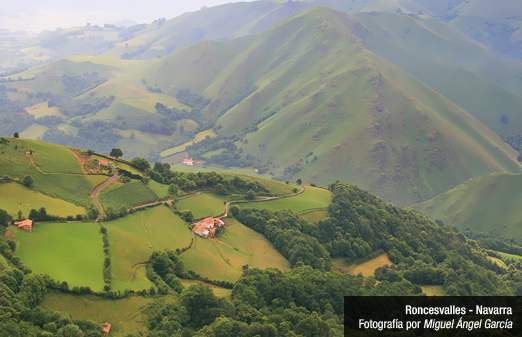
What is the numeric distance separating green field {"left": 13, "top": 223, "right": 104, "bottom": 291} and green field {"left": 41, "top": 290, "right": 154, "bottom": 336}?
2545mm

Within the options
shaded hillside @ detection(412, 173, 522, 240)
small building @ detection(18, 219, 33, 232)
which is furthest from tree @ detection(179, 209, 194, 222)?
shaded hillside @ detection(412, 173, 522, 240)

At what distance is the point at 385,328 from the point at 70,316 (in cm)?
4772

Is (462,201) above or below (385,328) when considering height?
below

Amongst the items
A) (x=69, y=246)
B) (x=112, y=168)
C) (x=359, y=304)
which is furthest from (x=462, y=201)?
(x=69, y=246)

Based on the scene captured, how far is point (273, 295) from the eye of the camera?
73500mm

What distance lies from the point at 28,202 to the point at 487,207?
179153 millimetres

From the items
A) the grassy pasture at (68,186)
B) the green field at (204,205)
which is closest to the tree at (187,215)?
the green field at (204,205)

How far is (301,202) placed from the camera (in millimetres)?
125062

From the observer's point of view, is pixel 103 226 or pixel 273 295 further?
pixel 103 226

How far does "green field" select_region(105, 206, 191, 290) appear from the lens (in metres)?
69.1

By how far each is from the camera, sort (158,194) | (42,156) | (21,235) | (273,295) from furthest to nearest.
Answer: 1. (158,194)
2. (42,156)
3. (273,295)
4. (21,235)

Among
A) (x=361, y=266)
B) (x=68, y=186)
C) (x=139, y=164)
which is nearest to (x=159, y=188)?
(x=139, y=164)

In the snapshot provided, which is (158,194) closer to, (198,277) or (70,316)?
(198,277)

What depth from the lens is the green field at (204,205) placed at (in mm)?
102875
